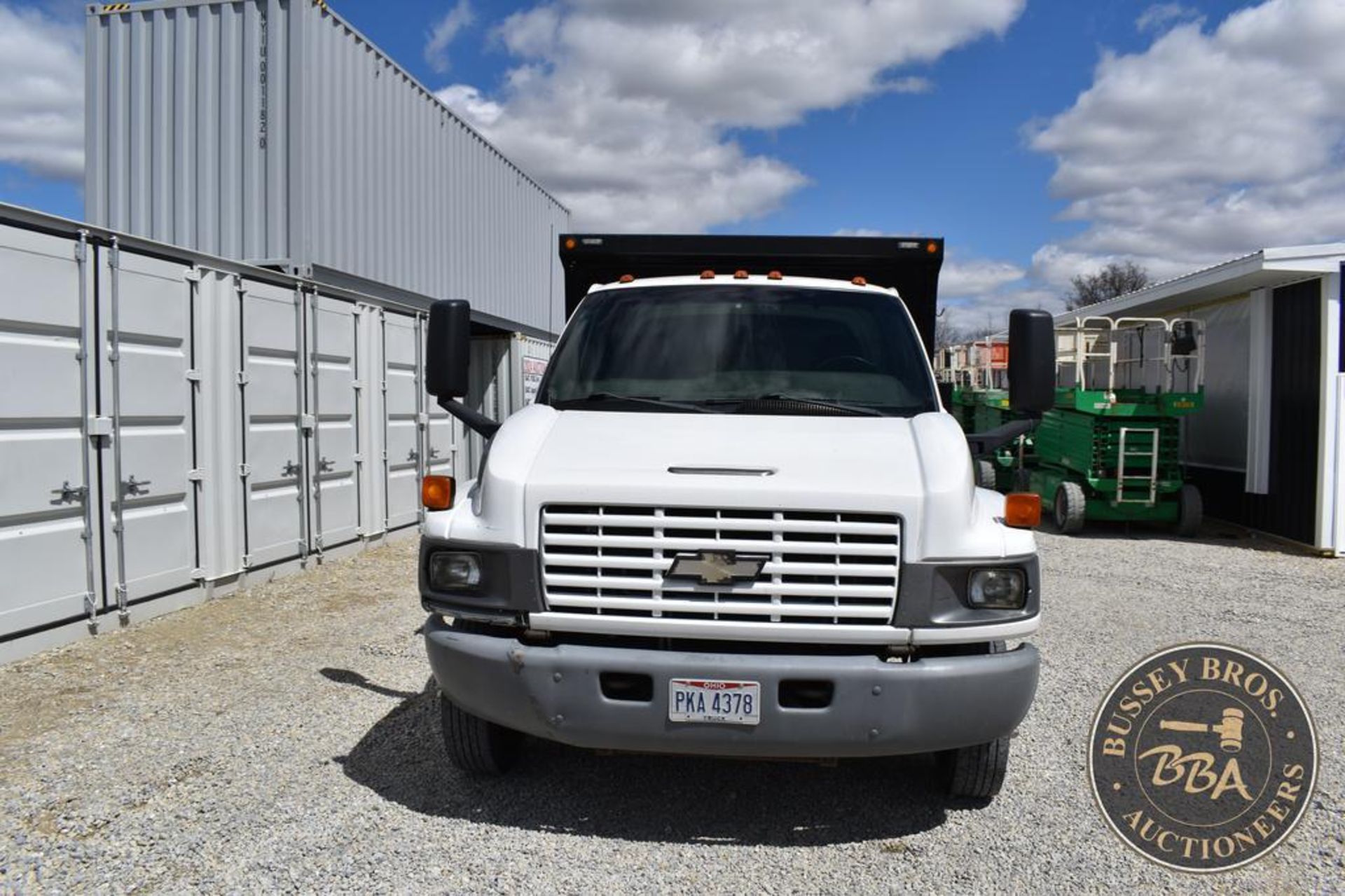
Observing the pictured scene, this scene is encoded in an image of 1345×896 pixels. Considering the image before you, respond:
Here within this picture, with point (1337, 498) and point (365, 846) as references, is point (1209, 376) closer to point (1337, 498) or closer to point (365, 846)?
point (1337, 498)

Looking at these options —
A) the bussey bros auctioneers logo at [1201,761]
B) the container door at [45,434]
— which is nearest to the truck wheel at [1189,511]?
the bussey bros auctioneers logo at [1201,761]

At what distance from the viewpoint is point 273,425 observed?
8.21 metres

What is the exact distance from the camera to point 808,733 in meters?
3.07

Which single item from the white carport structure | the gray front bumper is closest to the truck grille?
the gray front bumper

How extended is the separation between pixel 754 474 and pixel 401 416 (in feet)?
26.8

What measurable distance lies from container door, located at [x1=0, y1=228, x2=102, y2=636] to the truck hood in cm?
375

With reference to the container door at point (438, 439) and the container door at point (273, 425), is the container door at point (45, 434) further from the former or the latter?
the container door at point (438, 439)

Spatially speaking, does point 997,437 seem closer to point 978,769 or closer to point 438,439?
point 978,769

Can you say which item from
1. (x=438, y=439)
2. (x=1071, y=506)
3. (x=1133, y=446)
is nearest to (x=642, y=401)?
(x=438, y=439)

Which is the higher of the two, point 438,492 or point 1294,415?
point 1294,415

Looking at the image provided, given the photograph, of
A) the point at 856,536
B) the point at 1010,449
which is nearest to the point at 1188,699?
the point at 856,536

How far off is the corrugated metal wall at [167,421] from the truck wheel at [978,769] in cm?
538

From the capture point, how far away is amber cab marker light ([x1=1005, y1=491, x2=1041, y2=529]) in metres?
3.36

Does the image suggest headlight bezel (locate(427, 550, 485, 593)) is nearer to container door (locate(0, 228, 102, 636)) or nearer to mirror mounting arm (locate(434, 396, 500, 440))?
mirror mounting arm (locate(434, 396, 500, 440))
